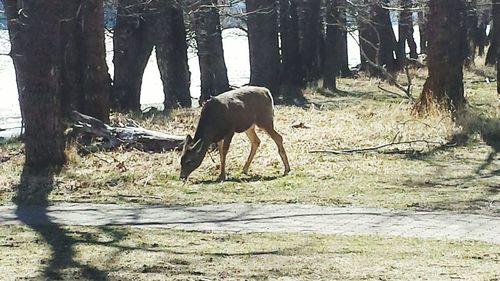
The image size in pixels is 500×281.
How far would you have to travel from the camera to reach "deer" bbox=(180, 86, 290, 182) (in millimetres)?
13930

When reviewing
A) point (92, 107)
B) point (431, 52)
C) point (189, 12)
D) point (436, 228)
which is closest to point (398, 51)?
point (189, 12)

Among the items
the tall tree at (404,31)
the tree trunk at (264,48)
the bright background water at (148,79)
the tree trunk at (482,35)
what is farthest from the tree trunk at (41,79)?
the tree trunk at (482,35)

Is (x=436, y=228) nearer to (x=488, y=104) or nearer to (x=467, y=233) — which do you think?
(x=467, y=233)

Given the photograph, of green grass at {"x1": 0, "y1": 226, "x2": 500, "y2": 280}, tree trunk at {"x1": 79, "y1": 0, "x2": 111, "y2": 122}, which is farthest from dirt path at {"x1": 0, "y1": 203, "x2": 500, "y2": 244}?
tree trunk at {"x1": 79, "y1": 0, "x2": 111, "y2": 122}

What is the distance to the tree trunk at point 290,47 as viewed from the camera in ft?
103

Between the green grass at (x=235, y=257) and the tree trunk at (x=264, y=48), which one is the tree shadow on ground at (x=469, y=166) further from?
the tree trunk at (x=264, y=48)

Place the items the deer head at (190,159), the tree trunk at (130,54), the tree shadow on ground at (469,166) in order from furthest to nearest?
the tree trunk at (130,54) → the deer head at (190,159) → the tree shadow on ground at (469,166)

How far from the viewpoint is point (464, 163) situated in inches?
608

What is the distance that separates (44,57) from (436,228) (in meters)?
6.27

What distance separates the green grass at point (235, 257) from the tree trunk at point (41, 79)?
420 cm

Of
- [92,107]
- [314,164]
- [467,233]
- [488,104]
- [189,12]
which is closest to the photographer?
[467,233]

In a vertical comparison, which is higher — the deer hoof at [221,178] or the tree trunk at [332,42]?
the tree trunk at [332,42]

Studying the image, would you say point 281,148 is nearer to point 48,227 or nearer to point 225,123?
point 225,123

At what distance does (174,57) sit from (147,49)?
1144 millimetres
